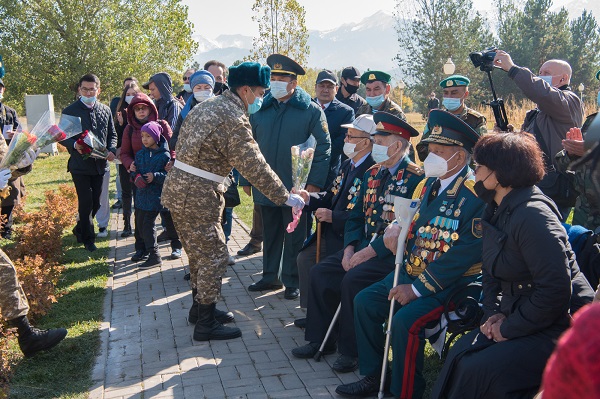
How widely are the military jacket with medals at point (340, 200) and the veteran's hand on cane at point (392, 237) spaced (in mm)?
768

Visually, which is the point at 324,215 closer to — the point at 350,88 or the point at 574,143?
the point at 574,143

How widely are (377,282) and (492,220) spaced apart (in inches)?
47.5

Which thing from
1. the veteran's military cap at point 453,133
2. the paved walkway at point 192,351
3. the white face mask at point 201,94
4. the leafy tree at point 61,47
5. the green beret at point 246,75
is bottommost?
the paved walkway at point 192,351

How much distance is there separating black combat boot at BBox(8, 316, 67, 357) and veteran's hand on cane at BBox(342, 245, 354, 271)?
227cm

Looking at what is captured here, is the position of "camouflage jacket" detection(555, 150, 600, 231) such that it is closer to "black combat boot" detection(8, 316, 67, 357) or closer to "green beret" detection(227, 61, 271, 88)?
"green beret" detection(227, 61, 271, 88)

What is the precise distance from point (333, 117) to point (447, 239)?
3505mm

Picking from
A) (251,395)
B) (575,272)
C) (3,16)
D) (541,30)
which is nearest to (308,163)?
(251,395)

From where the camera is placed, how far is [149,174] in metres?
7.24

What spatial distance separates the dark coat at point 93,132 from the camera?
26.3ft

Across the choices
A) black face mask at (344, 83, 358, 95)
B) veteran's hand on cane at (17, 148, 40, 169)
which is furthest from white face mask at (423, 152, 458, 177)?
black face mask at (344, 83, 358, 95)

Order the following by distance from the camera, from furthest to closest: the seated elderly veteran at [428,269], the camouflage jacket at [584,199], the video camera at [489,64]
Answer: the video camera at [489,64] → the camouflage jacket at [584,199] → the seated elderly veteran at [428,269]

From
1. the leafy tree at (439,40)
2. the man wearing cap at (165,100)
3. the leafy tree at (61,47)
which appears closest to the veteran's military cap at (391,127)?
the man wearing cap at (165,100)

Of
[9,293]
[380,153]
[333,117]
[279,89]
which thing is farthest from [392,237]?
[333,117]

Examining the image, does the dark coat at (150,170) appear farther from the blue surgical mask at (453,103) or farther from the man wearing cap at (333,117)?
the blue surgical mask at (453,103)
